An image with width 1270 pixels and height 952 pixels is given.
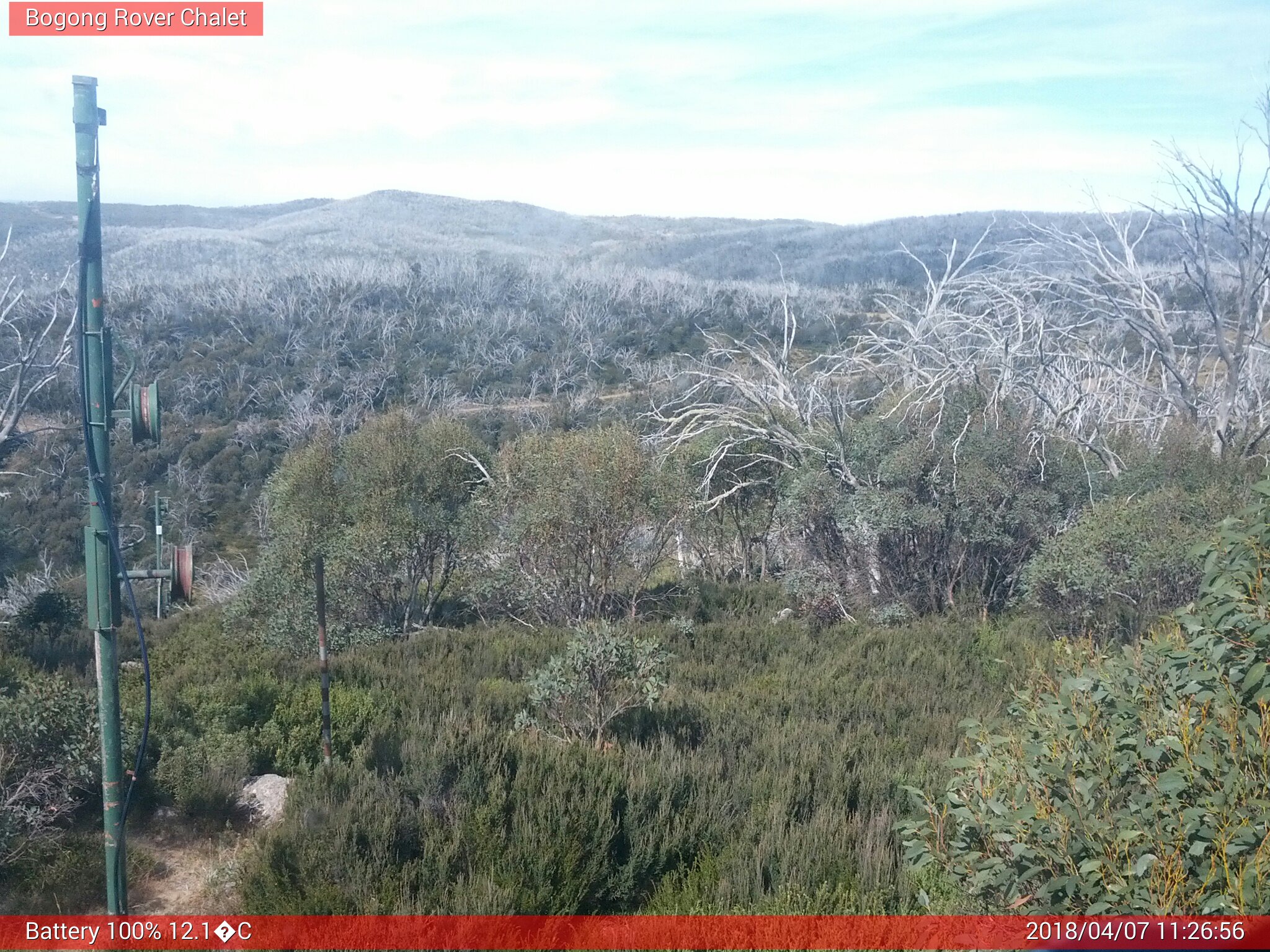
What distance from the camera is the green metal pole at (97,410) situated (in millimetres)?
3566

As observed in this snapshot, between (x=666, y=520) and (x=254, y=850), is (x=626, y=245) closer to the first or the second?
(x=666, y=520)

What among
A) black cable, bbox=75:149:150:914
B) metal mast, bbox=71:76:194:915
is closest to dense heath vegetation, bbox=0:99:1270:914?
metal mast, bbox=71:76:194:915

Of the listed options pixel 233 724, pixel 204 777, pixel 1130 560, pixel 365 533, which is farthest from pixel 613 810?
pixel 365 533

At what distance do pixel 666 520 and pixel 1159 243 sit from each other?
109 ft

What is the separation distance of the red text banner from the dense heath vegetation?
0.14 meters

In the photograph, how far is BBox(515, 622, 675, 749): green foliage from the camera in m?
6.61

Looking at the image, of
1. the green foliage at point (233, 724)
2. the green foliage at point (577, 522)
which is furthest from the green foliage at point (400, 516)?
the green foliage at point (233, 724)

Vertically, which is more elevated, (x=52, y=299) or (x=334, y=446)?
(x=52, y=299)

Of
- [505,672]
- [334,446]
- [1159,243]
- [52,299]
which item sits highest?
[1159,243]

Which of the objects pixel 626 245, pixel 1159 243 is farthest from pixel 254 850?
pixel 626 245

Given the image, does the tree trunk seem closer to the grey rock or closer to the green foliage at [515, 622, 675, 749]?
the grey rock

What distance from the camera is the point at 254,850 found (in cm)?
442

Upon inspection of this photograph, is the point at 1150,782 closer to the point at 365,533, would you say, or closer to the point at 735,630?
the point at 735,630

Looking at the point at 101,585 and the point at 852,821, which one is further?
the point at 852,821
